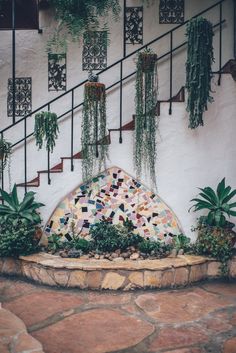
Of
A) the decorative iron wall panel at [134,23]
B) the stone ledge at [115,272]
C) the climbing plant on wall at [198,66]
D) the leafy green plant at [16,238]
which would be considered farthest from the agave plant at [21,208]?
the decorative iron wall panel at [134,23]

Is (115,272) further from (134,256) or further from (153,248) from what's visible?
(153,248)

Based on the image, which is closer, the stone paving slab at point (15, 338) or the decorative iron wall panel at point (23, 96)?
the stone paving slab at point (15, 338)

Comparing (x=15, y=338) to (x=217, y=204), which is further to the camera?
(x=217, y=204)

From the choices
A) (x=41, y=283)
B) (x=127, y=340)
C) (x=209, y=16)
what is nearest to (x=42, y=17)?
(x=209, y=16)

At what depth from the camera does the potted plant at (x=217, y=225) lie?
14.5 feet

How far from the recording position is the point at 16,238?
439 cm

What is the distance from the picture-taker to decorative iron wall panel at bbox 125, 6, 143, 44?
19.1 feet

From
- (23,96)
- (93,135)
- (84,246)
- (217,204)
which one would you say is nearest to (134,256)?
(84,246)

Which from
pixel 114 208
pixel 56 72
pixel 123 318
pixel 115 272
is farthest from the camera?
pixel 56 72

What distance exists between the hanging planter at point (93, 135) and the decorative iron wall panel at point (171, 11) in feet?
6.45

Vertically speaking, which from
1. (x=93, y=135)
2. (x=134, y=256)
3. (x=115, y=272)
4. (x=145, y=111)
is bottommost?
(x=115, y=272)

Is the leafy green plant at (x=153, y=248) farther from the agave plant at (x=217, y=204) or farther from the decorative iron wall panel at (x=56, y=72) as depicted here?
the decorative iron wall panel at (x=56, y=72)

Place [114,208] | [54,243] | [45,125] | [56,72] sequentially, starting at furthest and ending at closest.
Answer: [56,72] → [114,208] → [54,243] → [45,125]

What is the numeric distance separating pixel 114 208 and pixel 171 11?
3309mm
